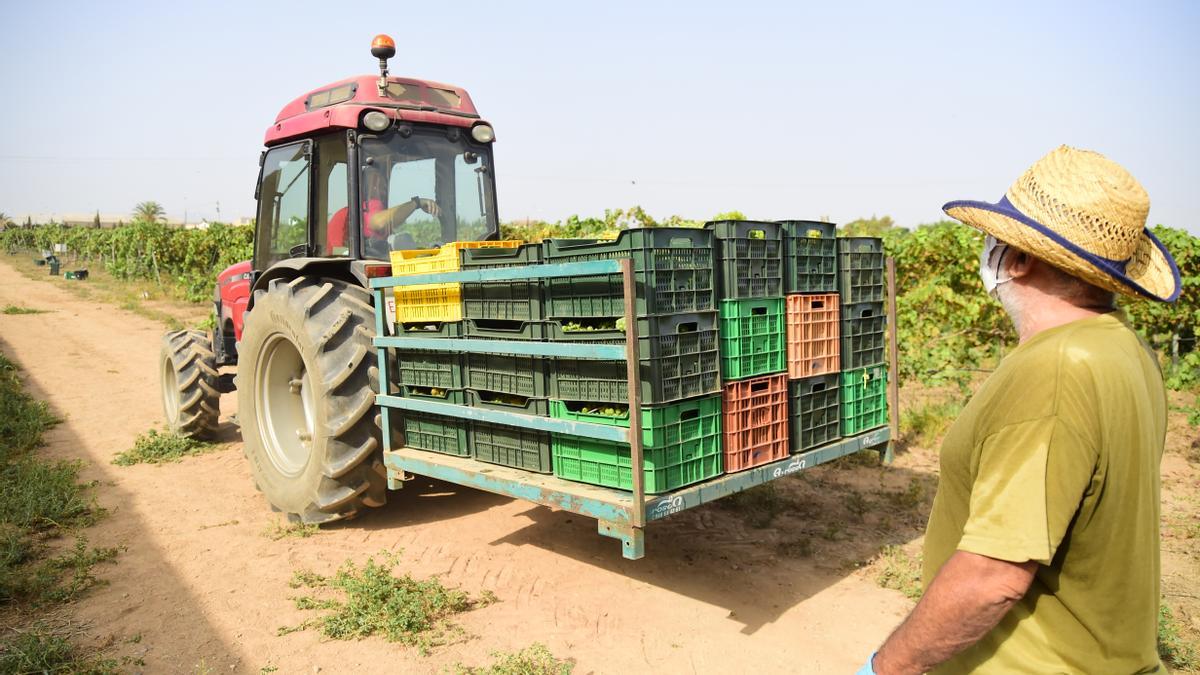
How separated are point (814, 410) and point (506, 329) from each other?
170 centimetres

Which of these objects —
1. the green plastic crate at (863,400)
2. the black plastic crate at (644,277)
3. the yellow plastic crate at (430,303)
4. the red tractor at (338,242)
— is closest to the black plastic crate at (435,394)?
the red tractor at (338,242)

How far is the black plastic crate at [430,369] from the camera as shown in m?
4.45

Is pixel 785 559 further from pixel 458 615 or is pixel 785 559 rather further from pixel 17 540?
pixel 17 540

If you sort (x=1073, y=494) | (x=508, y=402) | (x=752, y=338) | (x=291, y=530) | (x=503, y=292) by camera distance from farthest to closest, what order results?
1. (x=291, y=530)
2. (x=508, y=402)
3. (x=503, y=292)
4. (x=752, y=338)
5. (x=1073, y=494)

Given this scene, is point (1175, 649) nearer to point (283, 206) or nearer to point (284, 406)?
point (284, 406)

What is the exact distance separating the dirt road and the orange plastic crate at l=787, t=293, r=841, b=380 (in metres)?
1.17

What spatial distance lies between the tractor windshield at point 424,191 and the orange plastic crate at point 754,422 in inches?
114

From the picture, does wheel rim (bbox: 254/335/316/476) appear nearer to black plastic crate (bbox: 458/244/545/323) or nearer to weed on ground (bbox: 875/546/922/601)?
black plastic crate (bbox: 458/244/545/323)

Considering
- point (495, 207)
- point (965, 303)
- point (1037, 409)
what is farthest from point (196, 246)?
point (1037, 409)

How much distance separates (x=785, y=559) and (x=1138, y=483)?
11.0ft

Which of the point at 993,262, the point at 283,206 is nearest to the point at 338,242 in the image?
the point at 283,206

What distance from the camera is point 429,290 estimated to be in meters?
4.62

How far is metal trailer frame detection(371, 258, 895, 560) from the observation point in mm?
3410

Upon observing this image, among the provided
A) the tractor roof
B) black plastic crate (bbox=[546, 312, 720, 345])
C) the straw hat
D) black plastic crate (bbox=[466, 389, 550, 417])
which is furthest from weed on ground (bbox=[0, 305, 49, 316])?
the straw hat
